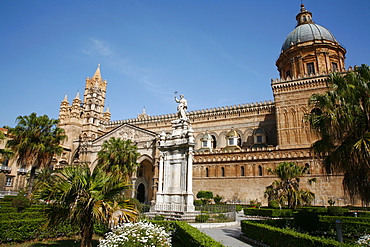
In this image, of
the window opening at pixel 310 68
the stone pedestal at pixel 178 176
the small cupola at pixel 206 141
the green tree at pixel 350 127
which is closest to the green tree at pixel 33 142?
the stone pedestal at pixel 178 176

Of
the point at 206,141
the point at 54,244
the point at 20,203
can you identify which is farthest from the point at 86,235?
the point at 206,141

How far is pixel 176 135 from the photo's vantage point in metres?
15.7

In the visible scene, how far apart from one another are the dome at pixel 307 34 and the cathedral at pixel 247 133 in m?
0.14

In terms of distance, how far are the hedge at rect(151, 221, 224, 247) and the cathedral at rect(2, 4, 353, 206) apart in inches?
601

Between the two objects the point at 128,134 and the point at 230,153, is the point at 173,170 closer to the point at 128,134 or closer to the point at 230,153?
the point at 230,153

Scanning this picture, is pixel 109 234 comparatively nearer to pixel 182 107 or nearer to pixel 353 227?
pixel 182 107

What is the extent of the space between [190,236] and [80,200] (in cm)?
328

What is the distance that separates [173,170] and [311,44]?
110ft

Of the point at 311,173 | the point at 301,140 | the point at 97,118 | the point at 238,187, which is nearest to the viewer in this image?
the point at 311,173

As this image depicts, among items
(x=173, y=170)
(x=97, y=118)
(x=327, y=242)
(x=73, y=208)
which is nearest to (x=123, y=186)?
(x=73, y=208)

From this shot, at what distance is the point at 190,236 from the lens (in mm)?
7660

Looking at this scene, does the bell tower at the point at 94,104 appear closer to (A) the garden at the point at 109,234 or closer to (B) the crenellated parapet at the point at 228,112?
(B) the crenellated parapet at the point at 228,112

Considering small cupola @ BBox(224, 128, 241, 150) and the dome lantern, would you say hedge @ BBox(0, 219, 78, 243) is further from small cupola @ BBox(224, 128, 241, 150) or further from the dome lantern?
the dome lantern

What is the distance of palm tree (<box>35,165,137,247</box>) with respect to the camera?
22.9 ft
